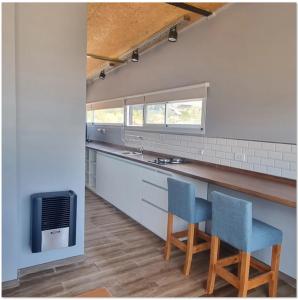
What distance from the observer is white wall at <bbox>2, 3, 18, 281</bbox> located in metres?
2.09

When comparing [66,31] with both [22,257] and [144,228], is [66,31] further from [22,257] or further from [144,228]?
[144,228]

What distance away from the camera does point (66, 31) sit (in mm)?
2428

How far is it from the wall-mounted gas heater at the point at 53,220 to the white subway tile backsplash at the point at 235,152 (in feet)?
5.62

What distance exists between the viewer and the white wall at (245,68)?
2.47 meters

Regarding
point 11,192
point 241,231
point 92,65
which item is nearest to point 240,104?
point 241,231

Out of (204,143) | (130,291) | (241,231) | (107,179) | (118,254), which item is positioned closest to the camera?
(241,231)

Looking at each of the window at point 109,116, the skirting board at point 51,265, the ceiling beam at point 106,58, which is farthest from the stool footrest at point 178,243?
the ceiling beam at point 106,58

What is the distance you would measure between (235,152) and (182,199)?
0.90 metres

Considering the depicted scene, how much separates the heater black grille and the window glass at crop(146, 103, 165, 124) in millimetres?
2293

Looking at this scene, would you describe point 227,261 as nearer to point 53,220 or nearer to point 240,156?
point 240,156

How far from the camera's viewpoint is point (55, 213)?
2.41 metres

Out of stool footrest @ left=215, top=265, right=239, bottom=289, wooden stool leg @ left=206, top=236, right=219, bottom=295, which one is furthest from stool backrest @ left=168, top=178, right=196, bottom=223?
stool footrest @ left=215, top=265, right=239, bottom=289

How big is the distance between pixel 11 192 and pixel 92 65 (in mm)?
4730

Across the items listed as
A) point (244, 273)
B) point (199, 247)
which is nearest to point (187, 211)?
point (199, 247)
